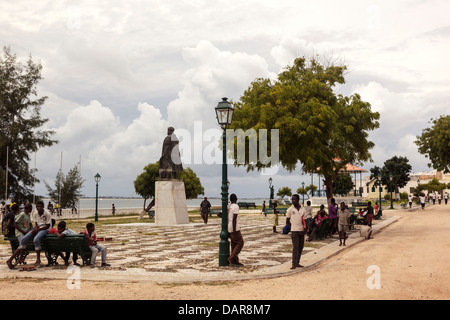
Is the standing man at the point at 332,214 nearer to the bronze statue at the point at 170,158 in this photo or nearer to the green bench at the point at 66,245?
the bronze statue at the point at 170,158

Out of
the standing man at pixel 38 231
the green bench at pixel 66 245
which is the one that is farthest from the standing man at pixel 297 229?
the standing man at pixel 38 231

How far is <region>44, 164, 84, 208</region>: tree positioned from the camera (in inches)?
1873

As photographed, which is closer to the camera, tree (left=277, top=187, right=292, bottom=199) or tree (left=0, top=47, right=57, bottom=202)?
tree (left=0, top=47, right=57, bottom=202)

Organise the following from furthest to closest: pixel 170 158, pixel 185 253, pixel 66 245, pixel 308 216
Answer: pixel 170 158
pixel 308 216
pixel 185 253
pixel 66 245

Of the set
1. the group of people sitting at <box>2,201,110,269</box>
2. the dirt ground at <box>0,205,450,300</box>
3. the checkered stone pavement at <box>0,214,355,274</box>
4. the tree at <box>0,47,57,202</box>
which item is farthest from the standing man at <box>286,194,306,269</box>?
the tree at <box>0,47,57,202</box>

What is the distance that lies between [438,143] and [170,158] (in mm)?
32313

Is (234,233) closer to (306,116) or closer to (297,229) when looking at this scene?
(297,229)

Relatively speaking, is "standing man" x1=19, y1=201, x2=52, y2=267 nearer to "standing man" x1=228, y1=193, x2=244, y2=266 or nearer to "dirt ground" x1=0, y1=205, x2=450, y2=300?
"dirt ground" x1=0, y1=205, x2=450, y2=300

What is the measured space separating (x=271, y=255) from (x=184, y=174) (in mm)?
48717

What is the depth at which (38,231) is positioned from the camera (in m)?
11.0

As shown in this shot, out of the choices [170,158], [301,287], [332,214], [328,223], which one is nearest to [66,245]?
[301,287]

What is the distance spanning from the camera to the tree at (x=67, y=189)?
47.6 m

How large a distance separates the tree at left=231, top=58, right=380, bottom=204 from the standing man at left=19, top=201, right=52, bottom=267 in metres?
11.8
